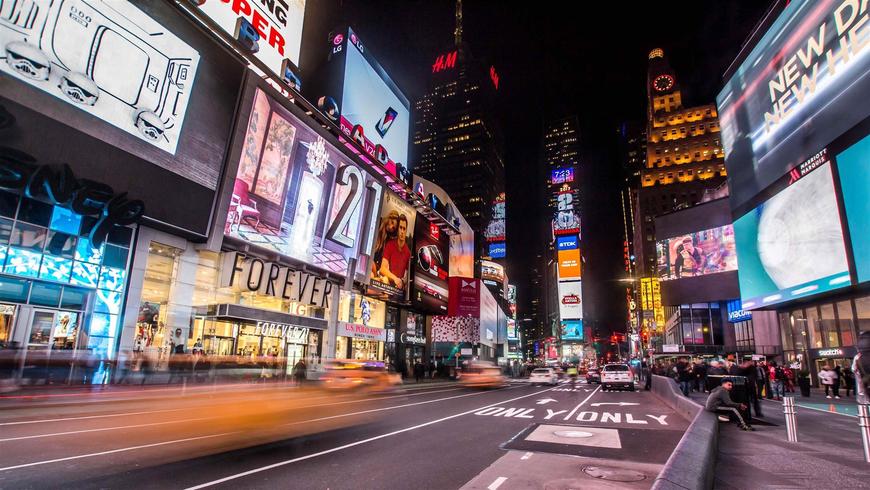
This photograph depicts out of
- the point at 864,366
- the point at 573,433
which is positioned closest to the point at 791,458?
the point at 864,366

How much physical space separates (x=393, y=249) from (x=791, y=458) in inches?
1533

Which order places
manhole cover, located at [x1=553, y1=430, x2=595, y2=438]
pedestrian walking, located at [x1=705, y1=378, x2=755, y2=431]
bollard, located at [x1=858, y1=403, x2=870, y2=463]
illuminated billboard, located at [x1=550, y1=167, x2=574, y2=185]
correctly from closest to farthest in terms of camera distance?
bollard, located at [x1=858, y1=403, x2=870, y2=463] < manhole cover, located at [x1=553, y1=430, x2=595, y2=438] < pedestrian walking, located at [x1=705, y1=378, x2=755, y2=431] < illuminated billboard, located at [x1=550, y1=167, x2=574, y2=185]

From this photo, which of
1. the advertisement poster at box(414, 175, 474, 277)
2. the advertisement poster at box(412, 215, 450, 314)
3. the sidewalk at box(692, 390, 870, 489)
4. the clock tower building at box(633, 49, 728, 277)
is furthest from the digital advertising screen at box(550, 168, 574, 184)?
the sidewalk at box(692, 390, 870, 489)

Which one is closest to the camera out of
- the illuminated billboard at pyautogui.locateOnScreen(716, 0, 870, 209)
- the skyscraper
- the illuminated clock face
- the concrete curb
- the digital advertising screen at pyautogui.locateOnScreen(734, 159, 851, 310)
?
the concrete curb

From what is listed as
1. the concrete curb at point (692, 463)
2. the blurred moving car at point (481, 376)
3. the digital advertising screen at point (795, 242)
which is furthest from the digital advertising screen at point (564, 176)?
the concrete curb at point (692, 463)

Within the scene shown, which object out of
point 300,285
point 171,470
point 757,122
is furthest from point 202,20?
point 757,122

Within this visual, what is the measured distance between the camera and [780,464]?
7379 mm

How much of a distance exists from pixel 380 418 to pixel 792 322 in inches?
1616

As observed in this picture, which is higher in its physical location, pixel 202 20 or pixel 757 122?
pixel 757 122

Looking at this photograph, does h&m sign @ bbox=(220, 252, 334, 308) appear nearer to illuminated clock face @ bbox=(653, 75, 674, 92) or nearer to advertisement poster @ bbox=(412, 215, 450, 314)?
advertisement poster @ bbox=(412, 215, 450, 314)

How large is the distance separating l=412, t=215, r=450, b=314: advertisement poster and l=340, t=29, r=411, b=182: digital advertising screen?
7743 mm

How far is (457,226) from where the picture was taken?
6359cm

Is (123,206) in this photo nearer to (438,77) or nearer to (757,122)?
(757,122)

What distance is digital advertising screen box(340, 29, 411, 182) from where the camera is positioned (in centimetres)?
4447
